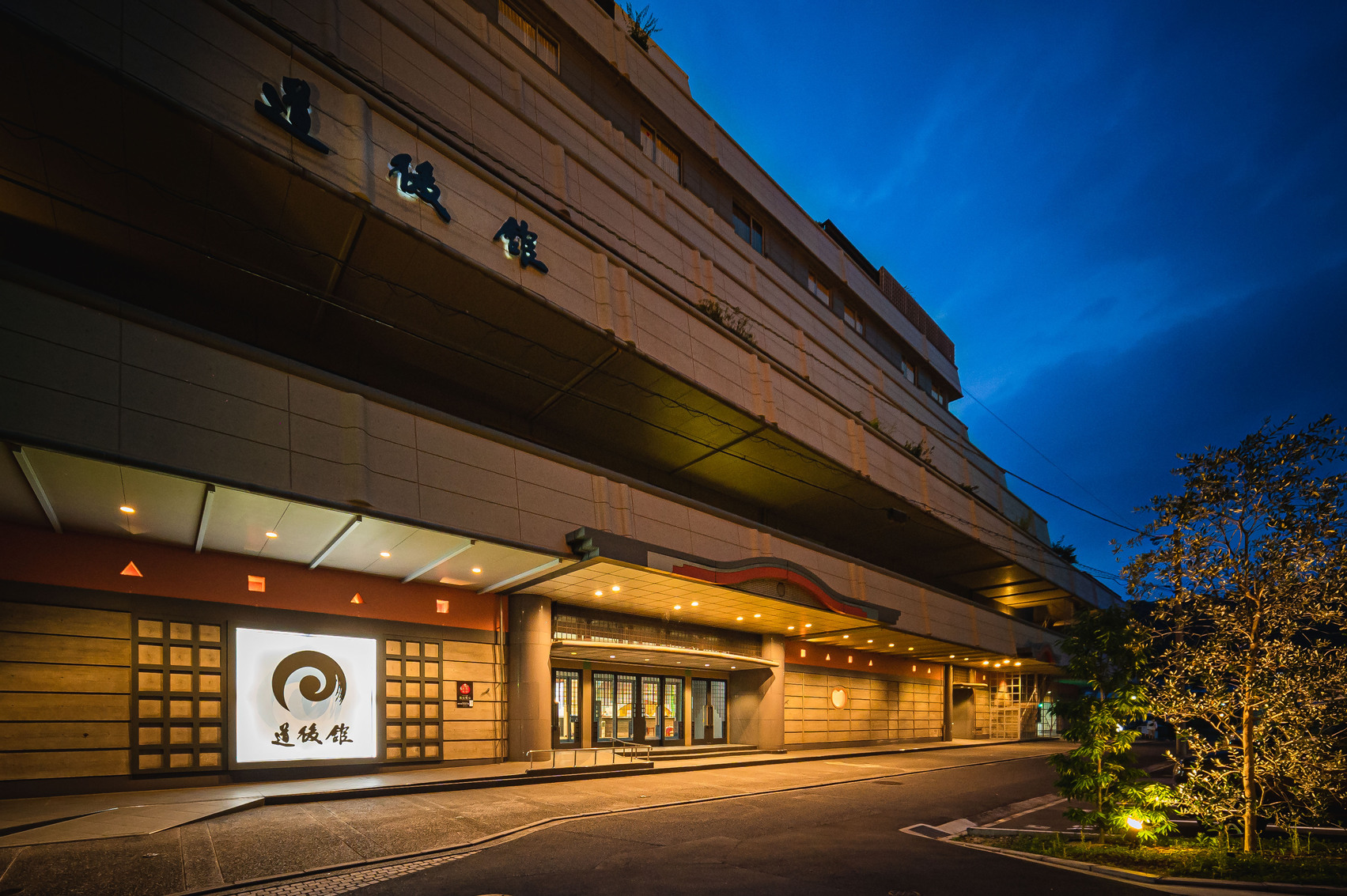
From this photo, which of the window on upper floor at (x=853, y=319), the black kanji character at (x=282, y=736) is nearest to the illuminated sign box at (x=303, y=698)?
the black kanji character at (x=282, y=736)

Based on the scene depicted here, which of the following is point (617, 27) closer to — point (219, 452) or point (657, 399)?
point (657, 399)

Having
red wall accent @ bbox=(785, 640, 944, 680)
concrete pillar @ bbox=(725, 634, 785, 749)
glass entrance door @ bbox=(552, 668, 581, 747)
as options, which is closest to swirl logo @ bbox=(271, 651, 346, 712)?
glass entrance door @ bbox=(552, 668, 581, 747)

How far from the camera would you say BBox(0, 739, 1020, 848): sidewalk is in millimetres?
9938

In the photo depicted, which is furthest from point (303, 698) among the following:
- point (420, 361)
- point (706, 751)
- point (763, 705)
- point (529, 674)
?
point (763, 705)

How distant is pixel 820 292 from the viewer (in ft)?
122

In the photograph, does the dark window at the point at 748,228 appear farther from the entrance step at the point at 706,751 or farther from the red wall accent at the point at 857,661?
the entrance step at the point at 706,751

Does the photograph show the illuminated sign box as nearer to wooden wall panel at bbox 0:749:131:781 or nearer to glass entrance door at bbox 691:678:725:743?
wooden wall panel at bbox 0:749:131:781

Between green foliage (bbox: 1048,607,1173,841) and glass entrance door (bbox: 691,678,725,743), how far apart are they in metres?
17.8

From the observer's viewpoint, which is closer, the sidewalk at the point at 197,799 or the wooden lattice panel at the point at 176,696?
the sidewalk at the point at 197,799

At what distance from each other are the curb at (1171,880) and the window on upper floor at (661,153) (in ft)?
78.4

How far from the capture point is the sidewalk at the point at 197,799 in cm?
994

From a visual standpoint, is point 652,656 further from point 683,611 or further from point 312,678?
point 312,678

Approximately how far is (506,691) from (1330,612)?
17267mm

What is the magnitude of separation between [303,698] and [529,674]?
559 centimetres
